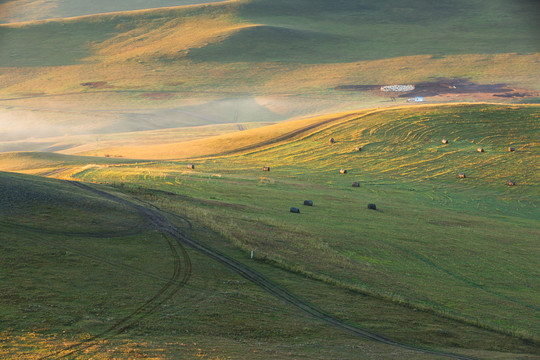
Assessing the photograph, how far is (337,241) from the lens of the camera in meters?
39.7

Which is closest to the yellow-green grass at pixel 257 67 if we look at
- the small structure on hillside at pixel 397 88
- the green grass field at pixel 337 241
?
the small structure on hillside at pixel 397 88

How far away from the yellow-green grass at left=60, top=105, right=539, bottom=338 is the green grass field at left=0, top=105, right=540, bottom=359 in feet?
0.61

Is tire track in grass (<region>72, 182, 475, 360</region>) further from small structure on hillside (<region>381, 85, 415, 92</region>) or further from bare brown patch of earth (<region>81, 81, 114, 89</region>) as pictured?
Result: bare brown patch of earth (<region>81, 81, 114, 89</region>)

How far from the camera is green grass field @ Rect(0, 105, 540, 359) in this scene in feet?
79.0

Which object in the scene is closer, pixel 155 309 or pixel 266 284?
pixel 155 309

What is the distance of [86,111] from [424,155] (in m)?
107

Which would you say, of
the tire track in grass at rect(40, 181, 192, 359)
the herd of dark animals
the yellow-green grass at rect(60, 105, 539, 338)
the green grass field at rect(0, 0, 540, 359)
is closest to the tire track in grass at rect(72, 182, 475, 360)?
the green grass field at rect(0, 0, 540, 359)

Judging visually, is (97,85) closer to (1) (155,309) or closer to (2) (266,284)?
(2) (266,284)

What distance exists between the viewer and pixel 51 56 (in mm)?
190625

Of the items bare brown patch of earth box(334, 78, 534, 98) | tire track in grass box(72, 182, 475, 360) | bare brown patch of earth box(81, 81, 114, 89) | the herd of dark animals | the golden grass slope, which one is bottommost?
tire track in grass box(72, 182, 475, 360)

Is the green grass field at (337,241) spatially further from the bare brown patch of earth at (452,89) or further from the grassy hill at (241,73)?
the grassy hill at (241,73)

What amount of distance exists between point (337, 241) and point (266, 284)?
11.2 m

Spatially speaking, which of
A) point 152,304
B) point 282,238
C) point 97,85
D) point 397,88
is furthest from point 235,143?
point 97,85

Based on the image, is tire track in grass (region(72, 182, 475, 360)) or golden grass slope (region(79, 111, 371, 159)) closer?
tire track in grass (region(72, 182, 475, 360))
